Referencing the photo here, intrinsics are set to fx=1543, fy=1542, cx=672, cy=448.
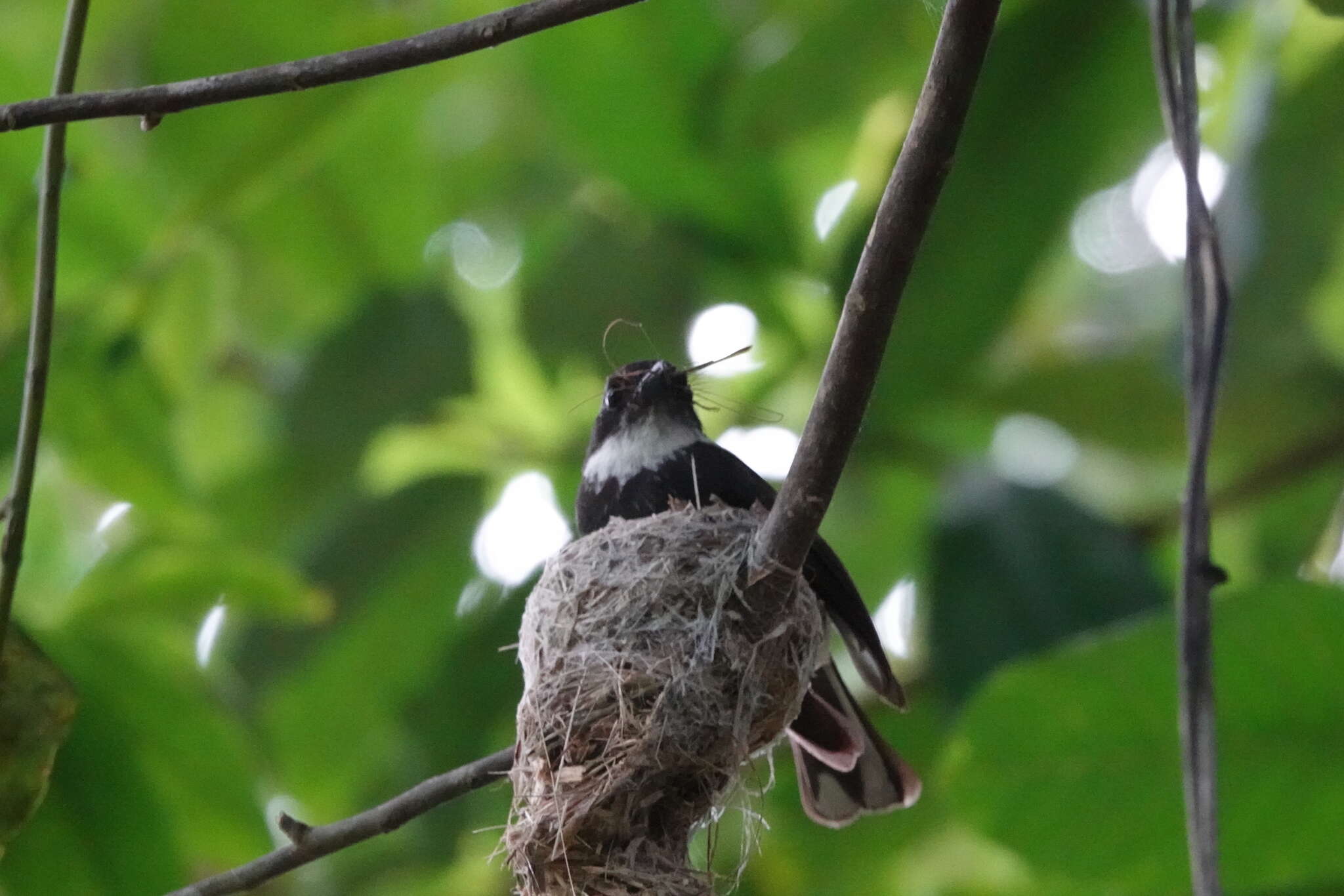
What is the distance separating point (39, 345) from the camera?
207 centimetres

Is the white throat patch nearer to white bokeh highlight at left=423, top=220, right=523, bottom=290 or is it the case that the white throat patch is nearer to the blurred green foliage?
the blurred green foliage

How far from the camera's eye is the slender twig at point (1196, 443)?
179 centimetres

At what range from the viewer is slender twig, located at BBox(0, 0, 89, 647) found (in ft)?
6.66

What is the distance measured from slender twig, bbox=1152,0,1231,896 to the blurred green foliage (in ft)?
3.18

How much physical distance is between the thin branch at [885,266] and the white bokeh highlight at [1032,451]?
197cm

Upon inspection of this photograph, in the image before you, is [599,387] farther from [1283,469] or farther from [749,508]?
[1283,469]

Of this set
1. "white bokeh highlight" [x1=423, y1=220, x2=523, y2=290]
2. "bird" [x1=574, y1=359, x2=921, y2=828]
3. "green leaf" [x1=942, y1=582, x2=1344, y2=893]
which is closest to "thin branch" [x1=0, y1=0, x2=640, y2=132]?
"bird" [x1=574, y1=359, x2=921, y2=828]

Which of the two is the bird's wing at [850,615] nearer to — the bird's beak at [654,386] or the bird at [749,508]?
the bird at [749,508]

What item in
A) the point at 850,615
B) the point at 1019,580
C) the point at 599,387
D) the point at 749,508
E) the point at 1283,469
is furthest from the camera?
the point at 599,387

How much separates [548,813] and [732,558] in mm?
571

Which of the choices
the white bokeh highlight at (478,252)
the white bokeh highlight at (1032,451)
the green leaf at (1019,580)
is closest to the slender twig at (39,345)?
the green leaf at (1019,580)

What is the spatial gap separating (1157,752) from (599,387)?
1787mm

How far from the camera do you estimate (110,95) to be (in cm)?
179

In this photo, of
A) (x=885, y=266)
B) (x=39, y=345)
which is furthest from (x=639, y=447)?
(x=885, y=266)
